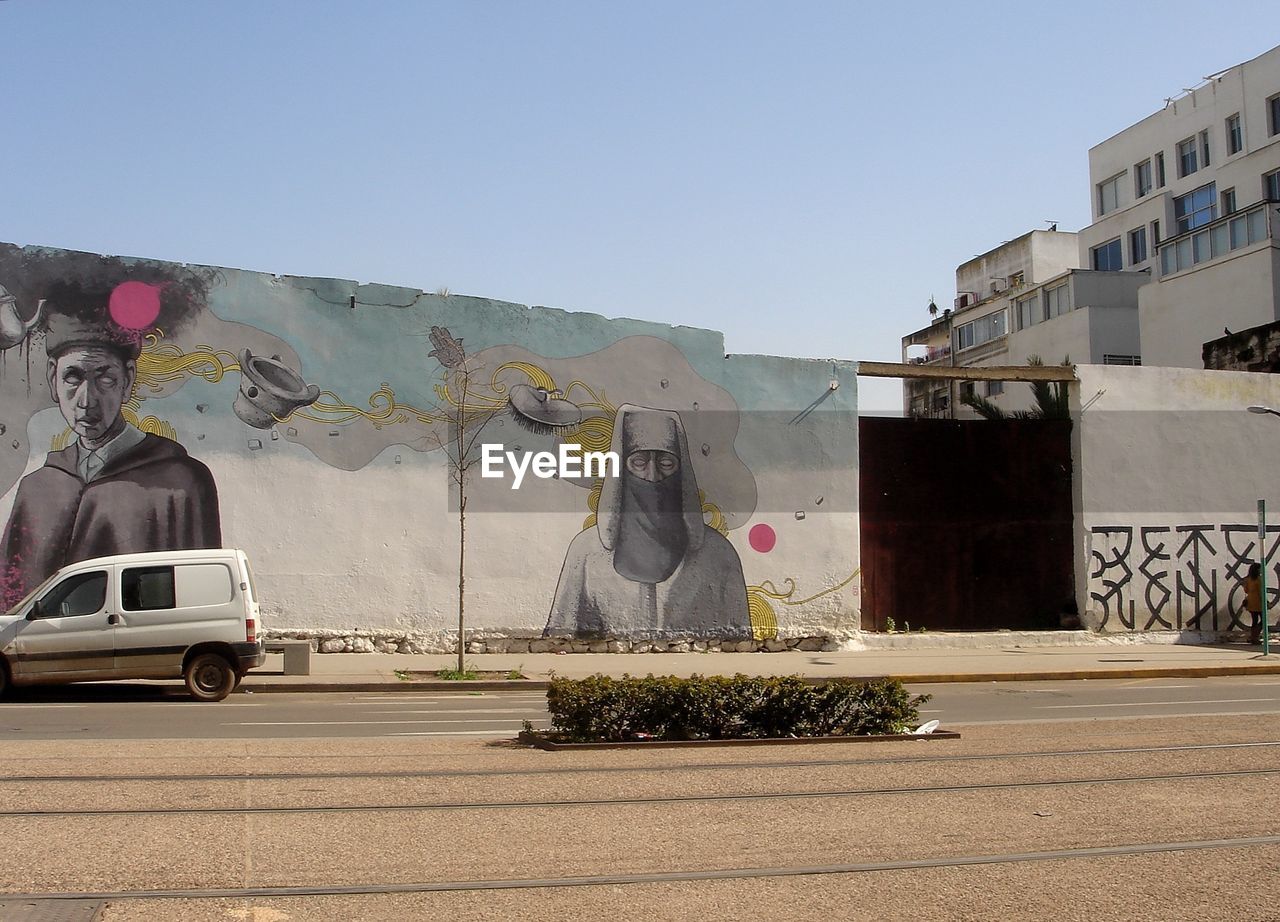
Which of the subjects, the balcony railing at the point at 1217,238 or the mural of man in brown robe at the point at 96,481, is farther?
the balcony railing at the point at 1217,238

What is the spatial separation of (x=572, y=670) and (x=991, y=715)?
771cm

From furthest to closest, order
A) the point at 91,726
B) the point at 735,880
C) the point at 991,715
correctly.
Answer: the point at 991,715 → the point at 91,726 → the point at 735,880

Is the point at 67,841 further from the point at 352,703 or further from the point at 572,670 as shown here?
the point at 572,670

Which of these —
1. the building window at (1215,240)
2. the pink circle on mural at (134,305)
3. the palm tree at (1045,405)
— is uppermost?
the building window at (1215,240)

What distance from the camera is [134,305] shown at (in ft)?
67.8

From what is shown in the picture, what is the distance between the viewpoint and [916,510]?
25.7 meters

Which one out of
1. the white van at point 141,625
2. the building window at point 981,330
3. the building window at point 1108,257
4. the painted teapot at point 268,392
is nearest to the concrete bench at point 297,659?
the white van at point 141,625

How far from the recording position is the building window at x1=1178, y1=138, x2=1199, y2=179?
58688 mm

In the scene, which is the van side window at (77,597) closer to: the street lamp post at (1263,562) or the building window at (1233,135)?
the street lamp post at (1263,562)

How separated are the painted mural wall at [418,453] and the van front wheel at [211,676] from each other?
5205 mm

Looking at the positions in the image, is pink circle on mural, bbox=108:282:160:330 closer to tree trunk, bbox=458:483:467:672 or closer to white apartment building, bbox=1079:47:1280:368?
tree trunk, bbox=458:483:467:672

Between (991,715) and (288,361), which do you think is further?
(288,361)

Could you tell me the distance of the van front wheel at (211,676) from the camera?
52.5ft

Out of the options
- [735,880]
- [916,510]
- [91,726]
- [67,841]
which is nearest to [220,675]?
[91,726]
